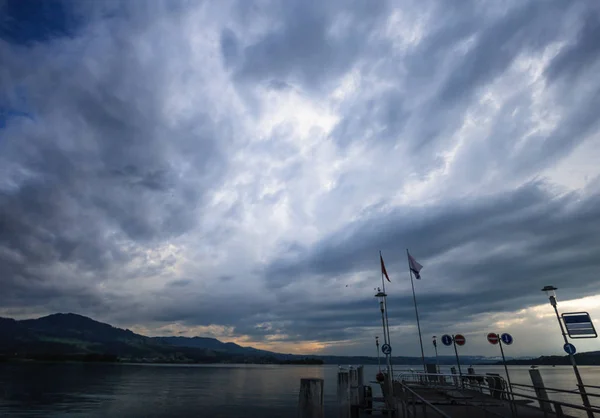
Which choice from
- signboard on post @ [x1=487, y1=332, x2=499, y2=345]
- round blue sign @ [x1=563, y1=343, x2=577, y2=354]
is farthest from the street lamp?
signboard on post @ [x1=487, y1=332, x2=499, y2=345]

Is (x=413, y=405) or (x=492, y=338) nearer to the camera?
(x=413, y=405)

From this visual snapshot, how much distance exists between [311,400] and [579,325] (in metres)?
14.5

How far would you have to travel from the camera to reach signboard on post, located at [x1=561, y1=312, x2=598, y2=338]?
16391mm

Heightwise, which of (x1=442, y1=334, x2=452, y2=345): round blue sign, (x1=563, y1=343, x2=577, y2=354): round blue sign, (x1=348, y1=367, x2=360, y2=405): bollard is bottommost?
(x1=348, y1=367, x2=360, y2=405): bollard

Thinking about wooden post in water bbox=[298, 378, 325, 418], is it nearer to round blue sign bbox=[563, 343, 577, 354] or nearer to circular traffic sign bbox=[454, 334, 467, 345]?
round blue sign bbox=[563, 343, 577, 354]

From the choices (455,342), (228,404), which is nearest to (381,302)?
(455,342)

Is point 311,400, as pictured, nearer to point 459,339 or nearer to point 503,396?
point 503,396

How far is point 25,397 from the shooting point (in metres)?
52.0

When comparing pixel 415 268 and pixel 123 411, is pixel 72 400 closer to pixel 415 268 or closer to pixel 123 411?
pixel 123 411

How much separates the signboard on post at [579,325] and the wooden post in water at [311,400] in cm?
1370

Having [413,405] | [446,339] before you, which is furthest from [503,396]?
[413,405]

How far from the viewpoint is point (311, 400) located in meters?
10.4

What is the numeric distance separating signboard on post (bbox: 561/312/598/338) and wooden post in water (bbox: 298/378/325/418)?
45.0ft

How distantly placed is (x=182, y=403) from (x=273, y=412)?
51.7 ft
